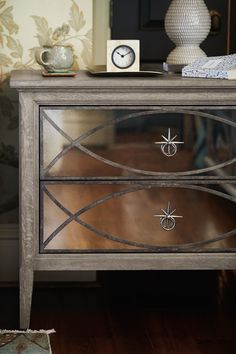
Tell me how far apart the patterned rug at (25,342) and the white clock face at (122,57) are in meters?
0.87

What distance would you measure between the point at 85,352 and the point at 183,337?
0.32m

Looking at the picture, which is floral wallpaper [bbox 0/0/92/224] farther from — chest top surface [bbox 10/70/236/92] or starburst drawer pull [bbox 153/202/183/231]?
starburst drawer pull [bbox 153/202/183/231]

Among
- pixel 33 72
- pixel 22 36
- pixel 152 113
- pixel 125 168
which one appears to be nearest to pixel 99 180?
pixel 125 168

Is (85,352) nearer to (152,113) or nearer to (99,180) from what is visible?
(99,180)

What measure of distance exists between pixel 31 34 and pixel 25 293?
0.93m

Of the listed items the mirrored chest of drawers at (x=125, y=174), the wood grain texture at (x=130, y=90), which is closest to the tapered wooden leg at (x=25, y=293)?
the mirrored chest of drawers at (x=125, y=174)

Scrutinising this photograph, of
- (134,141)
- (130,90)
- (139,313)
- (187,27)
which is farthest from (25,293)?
(187,27)

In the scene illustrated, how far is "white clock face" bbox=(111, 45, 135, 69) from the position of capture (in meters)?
2.74

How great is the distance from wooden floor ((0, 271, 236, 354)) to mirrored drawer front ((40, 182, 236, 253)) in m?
0.26

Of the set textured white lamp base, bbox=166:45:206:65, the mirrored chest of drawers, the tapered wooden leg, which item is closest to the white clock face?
the mirrored chest of drawers

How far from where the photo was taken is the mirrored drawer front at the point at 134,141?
2.63m

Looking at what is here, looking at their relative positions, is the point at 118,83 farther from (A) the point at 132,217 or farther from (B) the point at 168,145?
(A) the point at 132,217

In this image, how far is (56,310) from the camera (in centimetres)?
291

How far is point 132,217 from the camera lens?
2.70 meters
